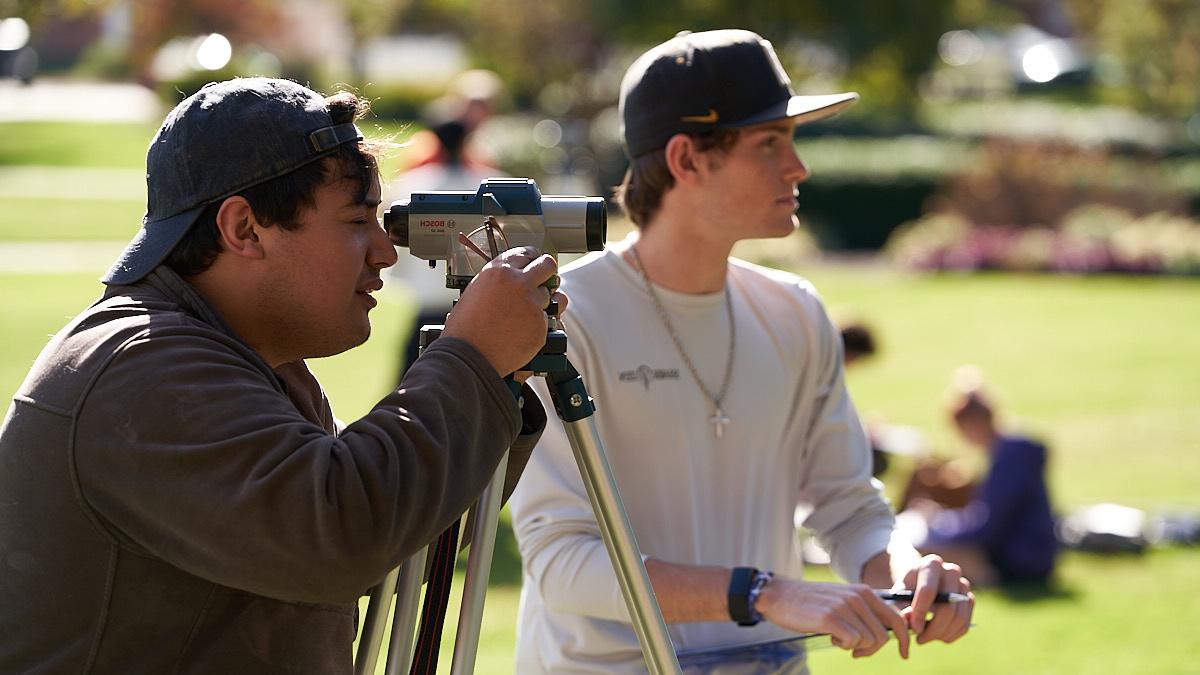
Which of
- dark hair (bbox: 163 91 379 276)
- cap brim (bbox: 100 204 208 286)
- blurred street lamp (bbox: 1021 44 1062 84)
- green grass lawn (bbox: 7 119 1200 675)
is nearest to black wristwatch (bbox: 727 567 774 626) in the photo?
dark hair (bbox: 163 91 379 276)

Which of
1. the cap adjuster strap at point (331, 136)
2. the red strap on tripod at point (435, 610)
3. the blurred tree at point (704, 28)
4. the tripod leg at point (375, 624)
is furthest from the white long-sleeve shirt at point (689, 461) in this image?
the blurred tree at point (704, 28)

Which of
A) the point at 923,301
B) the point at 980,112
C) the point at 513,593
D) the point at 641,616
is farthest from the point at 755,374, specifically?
the point at 980,112

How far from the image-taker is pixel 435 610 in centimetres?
240

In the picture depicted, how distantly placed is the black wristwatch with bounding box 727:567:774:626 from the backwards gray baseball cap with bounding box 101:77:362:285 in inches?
47.4

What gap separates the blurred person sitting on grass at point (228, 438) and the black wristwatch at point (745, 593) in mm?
949

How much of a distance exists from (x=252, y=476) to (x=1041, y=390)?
12127 mm

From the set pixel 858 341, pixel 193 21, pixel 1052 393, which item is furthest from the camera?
pixel 193 21

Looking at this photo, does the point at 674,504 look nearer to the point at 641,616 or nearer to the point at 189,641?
the point at 641,616

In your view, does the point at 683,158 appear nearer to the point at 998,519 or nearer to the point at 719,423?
the point at 719,423

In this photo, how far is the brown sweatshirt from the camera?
195cm

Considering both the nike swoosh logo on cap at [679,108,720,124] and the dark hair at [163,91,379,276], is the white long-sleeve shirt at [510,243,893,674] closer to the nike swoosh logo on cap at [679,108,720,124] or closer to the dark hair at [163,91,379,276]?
the nike swoosh logo on cap at [679,108,720,124]

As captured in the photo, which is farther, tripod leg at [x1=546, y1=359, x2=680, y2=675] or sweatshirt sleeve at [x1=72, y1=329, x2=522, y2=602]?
tripod leg at [x1=546, y1=359, x2=680, y2=675]

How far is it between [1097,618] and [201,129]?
599 centimetres

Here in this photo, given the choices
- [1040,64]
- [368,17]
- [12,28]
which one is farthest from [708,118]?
[1040,64]
